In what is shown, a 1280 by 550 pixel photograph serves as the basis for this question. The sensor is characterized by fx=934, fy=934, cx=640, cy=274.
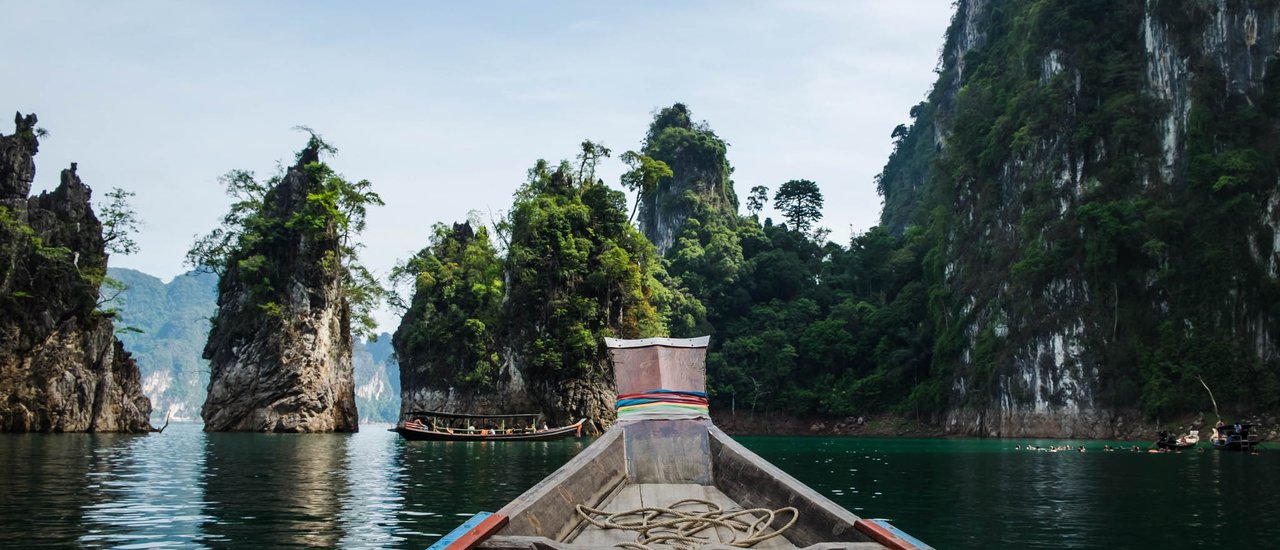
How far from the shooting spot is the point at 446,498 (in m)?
14.0

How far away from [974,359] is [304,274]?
39.5 m

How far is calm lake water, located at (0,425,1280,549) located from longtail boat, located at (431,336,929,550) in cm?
255

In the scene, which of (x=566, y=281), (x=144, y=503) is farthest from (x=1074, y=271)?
(x=144, y=503)

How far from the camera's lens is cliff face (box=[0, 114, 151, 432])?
38.4 meters

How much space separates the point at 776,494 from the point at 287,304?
4748 centimetres

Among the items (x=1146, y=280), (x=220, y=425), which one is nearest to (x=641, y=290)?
→ (x=220, y=425)

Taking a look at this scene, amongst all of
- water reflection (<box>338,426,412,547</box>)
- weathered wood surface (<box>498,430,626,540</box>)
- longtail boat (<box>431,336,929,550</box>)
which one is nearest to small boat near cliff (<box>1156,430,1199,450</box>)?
water reflection (<box>338,426,412,547</box>)

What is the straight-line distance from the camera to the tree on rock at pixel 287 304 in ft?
160

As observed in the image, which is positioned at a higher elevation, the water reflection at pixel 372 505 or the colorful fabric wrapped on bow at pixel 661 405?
the colorful fabric wrapped on bow at pixel 661 405

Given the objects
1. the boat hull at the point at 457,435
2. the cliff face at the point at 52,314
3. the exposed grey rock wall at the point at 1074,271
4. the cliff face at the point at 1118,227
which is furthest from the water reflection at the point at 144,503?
the exposed grey rock wall at the point at 1074,271

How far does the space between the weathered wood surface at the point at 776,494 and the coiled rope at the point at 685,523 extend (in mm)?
110

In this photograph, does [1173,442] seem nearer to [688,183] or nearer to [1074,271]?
[1074,271]

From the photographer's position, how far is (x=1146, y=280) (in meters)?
48.8

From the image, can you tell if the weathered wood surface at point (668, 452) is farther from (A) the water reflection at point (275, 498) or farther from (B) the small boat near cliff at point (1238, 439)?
(B) the small boat near cliff at point (1238, 439)
